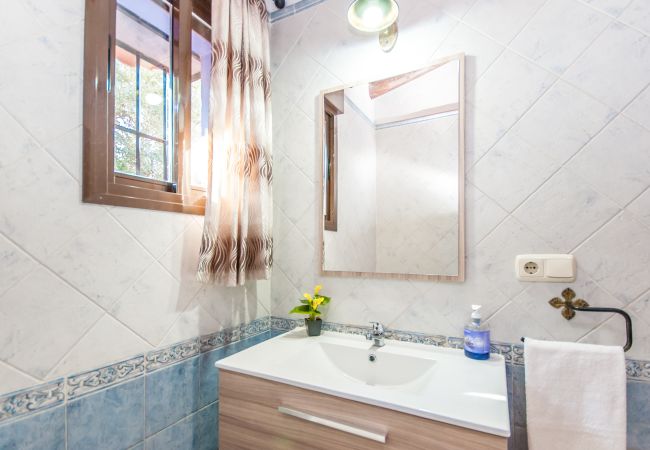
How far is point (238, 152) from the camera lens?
1.28 m

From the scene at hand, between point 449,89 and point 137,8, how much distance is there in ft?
3.69

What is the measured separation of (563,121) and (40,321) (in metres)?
1.59

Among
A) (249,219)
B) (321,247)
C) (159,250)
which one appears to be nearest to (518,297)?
(321,247)

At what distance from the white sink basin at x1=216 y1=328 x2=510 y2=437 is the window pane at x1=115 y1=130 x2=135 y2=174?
2.28 feet

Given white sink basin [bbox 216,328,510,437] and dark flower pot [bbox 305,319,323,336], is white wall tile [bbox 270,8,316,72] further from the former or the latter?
white sink basin [bbox 216,328,510,437]

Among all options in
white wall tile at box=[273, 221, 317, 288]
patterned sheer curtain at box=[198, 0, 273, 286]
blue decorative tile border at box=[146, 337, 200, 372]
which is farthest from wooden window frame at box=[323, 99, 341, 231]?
blue decorative tile border at box=[146, 337, 200, 372]

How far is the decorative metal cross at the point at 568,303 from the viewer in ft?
3.36

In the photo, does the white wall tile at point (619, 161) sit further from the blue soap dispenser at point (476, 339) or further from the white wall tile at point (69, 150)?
the white wall tile at point (69, 150)

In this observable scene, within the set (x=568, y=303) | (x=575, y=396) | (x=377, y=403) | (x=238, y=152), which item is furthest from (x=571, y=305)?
(x=238, y=152)

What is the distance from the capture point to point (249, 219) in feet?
4.47

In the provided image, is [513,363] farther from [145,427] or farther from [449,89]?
[145,427]

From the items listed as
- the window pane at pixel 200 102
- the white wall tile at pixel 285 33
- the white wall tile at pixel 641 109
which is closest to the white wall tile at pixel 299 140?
the white wall tile at pixel 285 33

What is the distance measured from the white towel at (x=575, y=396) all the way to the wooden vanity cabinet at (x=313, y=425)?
33 centimetres

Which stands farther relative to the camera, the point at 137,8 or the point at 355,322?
the point at 355,322
